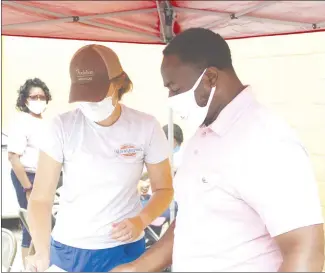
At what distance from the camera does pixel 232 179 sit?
969 mm

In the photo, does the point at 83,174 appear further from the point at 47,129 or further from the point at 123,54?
the point at 123,54

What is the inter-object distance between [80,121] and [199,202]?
0.56 m

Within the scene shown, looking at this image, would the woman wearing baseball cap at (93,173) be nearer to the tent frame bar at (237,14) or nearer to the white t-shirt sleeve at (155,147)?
the white t-shirt sleeve at (155,147)

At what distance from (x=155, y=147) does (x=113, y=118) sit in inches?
5.9

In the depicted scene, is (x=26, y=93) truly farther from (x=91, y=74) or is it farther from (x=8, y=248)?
(x=91, y=74)

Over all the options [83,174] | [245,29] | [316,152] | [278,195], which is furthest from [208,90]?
[316,152]

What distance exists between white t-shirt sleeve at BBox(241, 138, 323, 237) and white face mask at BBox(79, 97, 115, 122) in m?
0.64

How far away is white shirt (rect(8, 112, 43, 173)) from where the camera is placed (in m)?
2.90

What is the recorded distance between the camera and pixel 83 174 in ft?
4.70

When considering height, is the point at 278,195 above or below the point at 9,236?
above

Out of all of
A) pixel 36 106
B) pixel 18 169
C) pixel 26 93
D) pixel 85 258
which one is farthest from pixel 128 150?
pixel 18 169

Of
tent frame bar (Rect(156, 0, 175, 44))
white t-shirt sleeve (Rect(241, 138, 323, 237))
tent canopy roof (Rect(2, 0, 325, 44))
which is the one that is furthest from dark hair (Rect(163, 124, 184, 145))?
white t-shirt sleeve (Rect(241, 138, 323, 237))

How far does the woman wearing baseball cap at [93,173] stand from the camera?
4.71 feet

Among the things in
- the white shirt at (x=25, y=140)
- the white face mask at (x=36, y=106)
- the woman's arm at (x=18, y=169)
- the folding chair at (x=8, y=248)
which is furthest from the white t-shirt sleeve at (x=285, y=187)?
the woman's arm at (x=18, y=169)
